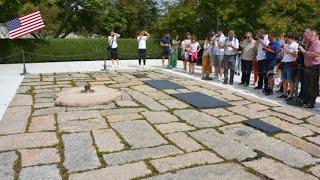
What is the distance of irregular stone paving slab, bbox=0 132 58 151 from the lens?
5332 millimetres

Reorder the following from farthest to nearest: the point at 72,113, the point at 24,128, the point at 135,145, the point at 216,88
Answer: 1. the point at 216,88
2. the point at 72,113
3. the point at 24,128
4. the point at 135,145

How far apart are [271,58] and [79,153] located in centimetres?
596

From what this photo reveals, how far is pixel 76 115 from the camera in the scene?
275 inches

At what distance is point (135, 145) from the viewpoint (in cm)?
536

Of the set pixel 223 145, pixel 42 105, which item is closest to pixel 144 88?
pixel 42 105

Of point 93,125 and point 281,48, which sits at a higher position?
point 281,48

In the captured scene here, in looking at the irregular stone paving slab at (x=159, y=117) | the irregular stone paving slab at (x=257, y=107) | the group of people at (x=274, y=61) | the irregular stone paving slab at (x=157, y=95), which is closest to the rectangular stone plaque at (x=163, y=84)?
the irregular stone paving slab at (x=157, y=95)

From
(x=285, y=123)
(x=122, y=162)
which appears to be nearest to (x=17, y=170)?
(x=122, y=162)

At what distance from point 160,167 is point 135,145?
2.86ft

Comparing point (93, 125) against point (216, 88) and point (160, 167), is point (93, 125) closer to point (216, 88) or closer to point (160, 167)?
point (160, 167)

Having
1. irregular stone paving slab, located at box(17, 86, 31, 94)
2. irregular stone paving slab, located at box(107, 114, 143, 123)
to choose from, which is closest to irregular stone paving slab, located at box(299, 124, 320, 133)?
irregular stone paving slab, located at box(107, 114, 143, 123)

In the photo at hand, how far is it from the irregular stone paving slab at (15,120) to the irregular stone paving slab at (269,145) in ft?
11.0

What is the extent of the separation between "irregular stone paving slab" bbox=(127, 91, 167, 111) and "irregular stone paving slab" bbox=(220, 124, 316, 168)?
1.81 meters

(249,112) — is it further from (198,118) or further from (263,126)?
(198,118)
